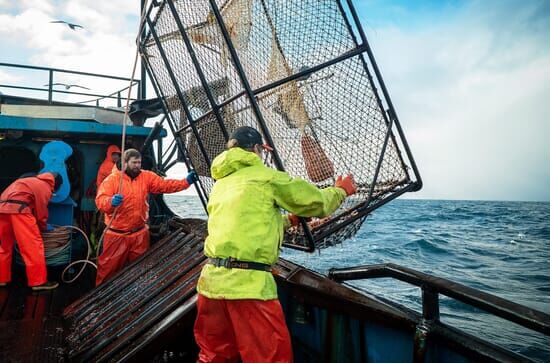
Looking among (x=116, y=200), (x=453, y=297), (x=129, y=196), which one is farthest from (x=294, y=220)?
(x=129, y=196)

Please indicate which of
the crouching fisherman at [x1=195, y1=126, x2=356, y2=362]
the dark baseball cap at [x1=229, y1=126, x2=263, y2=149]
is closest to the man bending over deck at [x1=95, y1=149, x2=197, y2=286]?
the dark baseball cap at [x1=229, y1=126, x2=263, y2=149]

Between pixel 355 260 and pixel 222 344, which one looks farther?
pixel 355 260

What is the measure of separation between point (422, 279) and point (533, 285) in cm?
1315

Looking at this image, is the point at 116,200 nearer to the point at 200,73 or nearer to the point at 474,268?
the point at 200,73

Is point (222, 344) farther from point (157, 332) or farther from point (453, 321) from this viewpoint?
point (453, 321)

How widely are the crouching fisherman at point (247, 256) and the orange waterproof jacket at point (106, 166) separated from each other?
445 centimetres

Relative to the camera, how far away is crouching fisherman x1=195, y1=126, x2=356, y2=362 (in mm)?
1941

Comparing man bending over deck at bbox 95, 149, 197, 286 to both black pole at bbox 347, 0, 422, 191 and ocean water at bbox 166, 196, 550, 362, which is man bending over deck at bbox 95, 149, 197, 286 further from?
black pole at bbox 347, 0, 422, 191

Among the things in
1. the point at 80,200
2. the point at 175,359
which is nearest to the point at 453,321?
the point at 175,359

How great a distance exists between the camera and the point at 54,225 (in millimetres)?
5320

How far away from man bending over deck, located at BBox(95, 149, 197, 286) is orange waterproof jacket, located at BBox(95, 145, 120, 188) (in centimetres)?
139

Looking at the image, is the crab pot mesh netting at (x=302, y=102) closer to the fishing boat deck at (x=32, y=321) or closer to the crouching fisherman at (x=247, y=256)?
the crouching fisherman at (x=247, y=256)

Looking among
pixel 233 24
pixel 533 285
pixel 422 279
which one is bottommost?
pixel 533 285

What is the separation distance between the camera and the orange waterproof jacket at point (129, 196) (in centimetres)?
446
